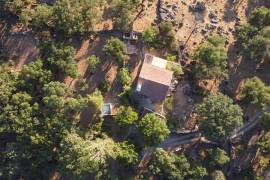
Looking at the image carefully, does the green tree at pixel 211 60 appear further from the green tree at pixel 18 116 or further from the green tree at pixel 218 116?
the green tree at pixel 18 116

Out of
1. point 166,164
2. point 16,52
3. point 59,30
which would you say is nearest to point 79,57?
point 59,30

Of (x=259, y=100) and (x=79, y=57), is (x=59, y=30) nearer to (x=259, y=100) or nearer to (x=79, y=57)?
(x=79, y=57)

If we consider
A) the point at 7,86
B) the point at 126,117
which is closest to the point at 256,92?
the point at 126,117

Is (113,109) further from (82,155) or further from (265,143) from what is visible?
(265,143)

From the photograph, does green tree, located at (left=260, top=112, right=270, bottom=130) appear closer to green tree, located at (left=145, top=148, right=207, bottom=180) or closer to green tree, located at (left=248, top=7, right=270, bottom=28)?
green tree, located at (left=145, top=148, right=207, bottom=180)

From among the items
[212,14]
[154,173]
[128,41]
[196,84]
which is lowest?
[154,173]
